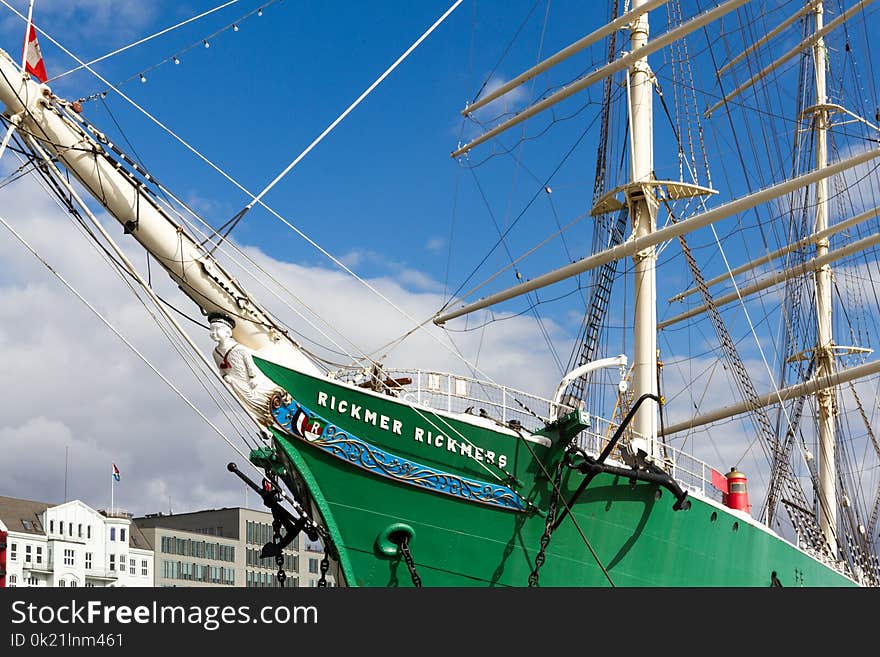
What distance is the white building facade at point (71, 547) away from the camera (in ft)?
220

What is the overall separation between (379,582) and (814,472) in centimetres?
2305

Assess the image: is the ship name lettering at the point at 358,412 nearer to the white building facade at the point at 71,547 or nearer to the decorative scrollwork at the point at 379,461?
the decorative scrollwork at the point at 379,461

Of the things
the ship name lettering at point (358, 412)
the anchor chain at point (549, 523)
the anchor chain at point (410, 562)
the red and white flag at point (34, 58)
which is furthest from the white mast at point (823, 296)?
the red and white flag at point (34, 58)

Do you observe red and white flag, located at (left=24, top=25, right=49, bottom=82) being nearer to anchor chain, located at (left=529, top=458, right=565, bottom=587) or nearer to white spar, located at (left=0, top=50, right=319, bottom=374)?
white spar, located at (left=0, top=50, right=319, bottom=374)

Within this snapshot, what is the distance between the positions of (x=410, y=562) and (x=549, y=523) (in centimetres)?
265

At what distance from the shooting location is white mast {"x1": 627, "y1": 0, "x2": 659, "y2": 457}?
2644cm

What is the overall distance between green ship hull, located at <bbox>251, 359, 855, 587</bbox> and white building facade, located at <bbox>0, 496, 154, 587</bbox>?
50639mm

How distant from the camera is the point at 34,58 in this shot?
18.5 m

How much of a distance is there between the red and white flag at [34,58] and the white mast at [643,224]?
13.9 m

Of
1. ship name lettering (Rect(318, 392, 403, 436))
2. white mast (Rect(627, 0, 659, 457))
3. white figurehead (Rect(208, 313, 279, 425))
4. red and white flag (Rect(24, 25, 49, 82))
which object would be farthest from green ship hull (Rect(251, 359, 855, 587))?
red and white flag (Rect(24, 25, 49, 82))

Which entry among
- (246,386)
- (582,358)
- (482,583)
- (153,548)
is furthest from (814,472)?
(153,548)

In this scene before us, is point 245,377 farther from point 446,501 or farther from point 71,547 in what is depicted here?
point 71,547
